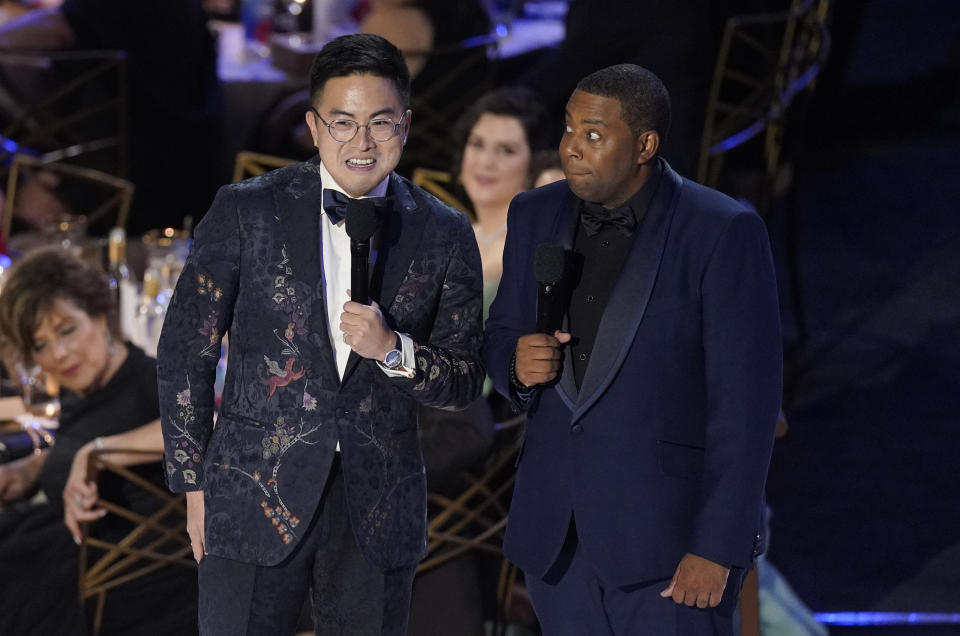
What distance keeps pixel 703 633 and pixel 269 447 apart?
65 cm

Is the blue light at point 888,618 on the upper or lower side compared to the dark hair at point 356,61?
lower

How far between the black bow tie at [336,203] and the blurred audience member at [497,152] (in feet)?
5.67

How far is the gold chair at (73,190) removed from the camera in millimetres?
4590

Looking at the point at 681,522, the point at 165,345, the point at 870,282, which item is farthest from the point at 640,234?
the point at 870,282

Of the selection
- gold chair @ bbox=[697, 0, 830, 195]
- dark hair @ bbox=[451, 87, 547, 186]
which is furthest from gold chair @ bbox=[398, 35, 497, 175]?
dark hair @ bbox=[451, 87, 547, 186]

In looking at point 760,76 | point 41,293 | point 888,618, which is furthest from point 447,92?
point 888,618

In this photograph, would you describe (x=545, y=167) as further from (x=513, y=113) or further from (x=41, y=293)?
(x=41, y=293)

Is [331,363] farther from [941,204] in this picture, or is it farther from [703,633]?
[941,204]

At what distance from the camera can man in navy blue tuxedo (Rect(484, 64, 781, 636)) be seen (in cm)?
177

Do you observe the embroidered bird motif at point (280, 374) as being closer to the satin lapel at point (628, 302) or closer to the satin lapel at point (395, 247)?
the satin lapel at point (395, 247)

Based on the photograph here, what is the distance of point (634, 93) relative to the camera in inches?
69.2

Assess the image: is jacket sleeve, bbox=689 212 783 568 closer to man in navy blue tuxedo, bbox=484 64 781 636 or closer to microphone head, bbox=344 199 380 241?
man in navy blue tuxedo, bbox=484 64 781 636

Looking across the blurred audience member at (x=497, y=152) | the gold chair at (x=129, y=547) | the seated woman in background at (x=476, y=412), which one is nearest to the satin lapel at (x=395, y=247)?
the seated woman in background at (x=476, y=412)

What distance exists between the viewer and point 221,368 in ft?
10.8
